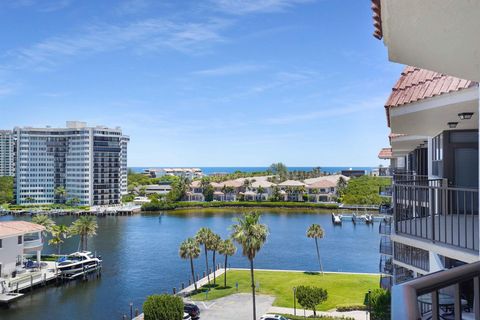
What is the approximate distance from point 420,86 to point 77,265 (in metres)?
43.4

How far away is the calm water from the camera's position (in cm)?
3506

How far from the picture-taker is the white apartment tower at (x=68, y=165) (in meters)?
125

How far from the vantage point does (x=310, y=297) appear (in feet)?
94.8

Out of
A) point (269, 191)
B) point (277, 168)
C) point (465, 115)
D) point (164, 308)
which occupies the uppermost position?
point (277, 168)

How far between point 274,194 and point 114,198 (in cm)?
4516

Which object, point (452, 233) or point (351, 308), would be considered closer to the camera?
point (452, 233)

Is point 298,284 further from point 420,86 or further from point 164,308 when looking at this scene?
point 420,86

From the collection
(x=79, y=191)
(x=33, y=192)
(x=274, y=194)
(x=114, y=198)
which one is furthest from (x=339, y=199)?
(x=33, y=192)

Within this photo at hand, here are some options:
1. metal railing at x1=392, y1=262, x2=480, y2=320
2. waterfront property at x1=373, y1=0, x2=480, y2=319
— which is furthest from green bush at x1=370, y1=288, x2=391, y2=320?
metal railing at x1=392, y1=262, x2=480, y2=320

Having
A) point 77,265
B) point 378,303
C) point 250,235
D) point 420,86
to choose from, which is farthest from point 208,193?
point 420,86

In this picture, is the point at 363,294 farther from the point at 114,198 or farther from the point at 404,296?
the point at 114,198

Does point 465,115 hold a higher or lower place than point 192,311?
higher

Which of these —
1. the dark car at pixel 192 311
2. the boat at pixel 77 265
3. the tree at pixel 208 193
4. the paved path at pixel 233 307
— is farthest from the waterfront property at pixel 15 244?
the tree at pixel 208 193

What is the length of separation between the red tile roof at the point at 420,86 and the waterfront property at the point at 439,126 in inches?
0.5
